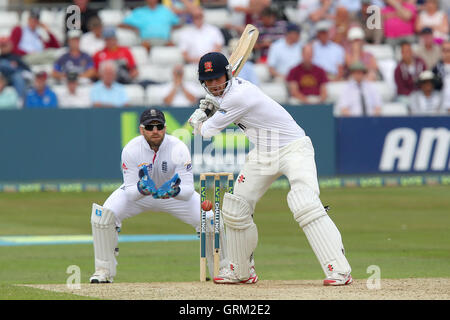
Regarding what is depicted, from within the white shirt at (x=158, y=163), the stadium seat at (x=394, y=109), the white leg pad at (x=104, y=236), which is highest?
the stadium seat at (x=394, y=109)

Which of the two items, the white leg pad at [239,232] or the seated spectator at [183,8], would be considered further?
the seated spectator at [183,8]

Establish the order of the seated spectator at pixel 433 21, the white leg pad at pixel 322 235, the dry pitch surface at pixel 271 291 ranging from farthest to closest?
the seated spectator at pixel 433 21 < the white leg pad at pixel 322 235 < the dry pitch surface at pixel 271 291

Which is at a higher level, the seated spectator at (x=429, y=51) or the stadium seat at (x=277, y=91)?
the seated spectator at (x=429, y=51)

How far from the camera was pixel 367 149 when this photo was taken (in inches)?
747

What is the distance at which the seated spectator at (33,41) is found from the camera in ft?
63.0

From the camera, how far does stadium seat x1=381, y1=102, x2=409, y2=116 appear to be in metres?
19.6

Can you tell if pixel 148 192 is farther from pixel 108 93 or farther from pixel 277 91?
pixel 277 91

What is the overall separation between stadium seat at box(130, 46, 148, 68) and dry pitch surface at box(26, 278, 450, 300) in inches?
426

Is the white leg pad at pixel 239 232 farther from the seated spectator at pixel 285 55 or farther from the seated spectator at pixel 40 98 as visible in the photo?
the seated spectator at pixel 285 55

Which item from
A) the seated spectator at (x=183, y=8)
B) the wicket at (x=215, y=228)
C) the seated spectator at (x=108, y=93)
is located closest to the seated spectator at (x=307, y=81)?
the seated spectator at (x=183, y=8)

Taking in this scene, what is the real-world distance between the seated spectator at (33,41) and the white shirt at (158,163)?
32.2 feet
